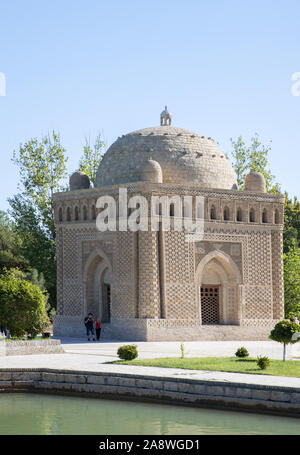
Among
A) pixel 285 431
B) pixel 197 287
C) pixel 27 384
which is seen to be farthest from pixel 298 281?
pixel 285 431

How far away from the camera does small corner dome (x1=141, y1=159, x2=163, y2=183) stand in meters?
26.7

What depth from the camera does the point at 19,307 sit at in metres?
22.0

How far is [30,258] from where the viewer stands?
3828cm

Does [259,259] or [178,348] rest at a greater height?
[259,259]

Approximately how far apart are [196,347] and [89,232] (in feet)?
22.5

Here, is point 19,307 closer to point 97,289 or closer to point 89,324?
point 89,324

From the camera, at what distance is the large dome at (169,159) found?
28.3 metres

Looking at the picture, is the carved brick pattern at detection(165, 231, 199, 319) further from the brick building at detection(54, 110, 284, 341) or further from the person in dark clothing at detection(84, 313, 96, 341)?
the person in dark clothing at detection(84, 313, 96, 341)

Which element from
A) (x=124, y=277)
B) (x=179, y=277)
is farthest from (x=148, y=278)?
(x=179, y=277)

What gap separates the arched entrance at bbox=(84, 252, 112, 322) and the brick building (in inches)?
1.6

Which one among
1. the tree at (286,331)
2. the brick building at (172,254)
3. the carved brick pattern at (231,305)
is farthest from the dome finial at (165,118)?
the tree at (286,331)

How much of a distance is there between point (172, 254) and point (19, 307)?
7.00 metres
